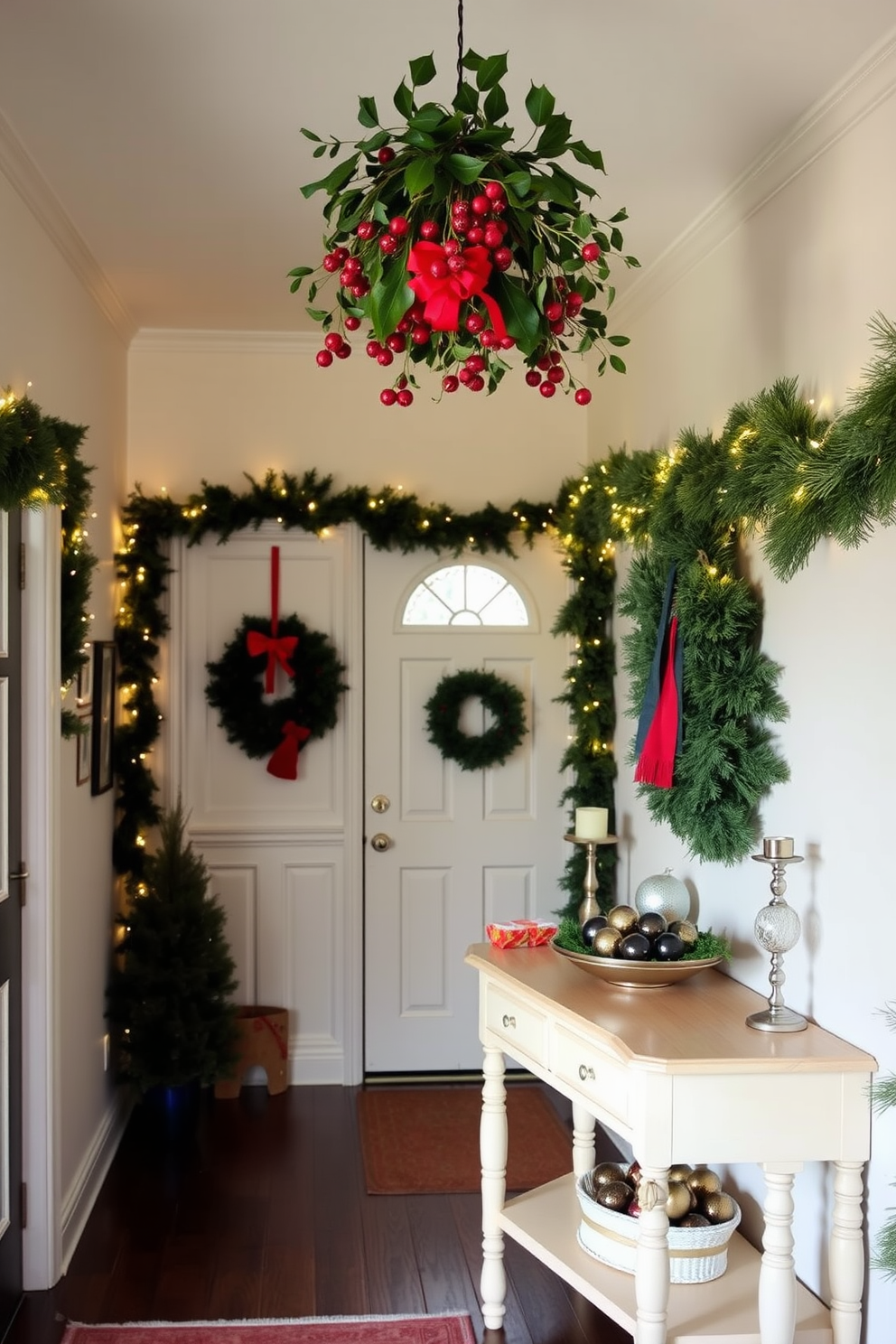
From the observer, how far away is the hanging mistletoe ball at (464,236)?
1.89 metres

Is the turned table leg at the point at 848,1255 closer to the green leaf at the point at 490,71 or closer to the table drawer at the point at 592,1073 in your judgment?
the table drawer at the point at 592,1073

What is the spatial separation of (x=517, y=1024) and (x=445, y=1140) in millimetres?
1451

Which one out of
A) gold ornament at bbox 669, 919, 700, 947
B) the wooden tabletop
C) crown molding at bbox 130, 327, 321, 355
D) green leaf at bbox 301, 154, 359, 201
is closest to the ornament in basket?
the wooden tabletop

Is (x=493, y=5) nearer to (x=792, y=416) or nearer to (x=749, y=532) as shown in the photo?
(x=792, y=416)

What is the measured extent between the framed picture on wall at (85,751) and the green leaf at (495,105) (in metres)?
2.35

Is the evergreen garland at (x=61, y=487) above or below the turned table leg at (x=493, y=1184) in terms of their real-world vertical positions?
above

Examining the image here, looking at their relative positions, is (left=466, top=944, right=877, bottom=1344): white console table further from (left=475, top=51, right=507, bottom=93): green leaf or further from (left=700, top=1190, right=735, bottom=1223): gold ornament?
(left=475, top=51, right=507, bottom=93): green leaf

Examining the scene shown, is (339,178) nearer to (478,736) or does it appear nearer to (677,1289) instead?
(677,1289)

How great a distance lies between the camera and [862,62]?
2508 mm

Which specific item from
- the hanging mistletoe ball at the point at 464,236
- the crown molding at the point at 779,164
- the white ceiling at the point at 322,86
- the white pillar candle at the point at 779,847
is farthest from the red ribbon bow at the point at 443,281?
the white pillar candle at the point at 779,847

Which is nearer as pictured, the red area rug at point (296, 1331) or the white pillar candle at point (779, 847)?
the white pillar candle at point (779, 847)

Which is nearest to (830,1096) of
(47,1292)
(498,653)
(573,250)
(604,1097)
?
(604,1097)

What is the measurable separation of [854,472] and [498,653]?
8.78ft

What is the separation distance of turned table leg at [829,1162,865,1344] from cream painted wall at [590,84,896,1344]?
0.20 ft
